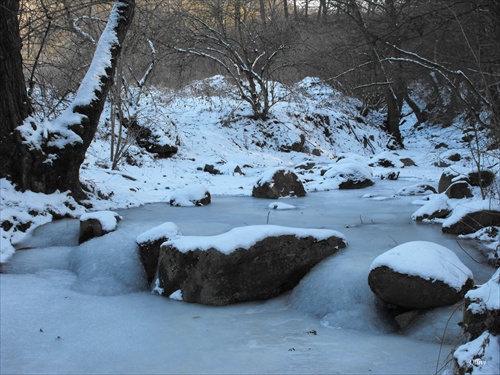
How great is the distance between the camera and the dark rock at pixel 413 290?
9.88 ft

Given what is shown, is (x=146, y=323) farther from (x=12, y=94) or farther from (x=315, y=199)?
(x=315, y=199)

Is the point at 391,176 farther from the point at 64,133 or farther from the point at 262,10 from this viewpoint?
the point at 262,10

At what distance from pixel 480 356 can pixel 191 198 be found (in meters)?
6.27

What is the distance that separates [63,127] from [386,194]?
19.3 feet

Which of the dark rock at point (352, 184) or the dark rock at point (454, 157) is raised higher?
the dark rock at point (454, 157)

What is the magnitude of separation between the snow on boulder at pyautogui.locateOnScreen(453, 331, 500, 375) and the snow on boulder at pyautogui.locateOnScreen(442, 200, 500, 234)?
3344 mm

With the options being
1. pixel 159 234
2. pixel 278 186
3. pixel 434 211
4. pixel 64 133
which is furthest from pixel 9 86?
pixel 434 211

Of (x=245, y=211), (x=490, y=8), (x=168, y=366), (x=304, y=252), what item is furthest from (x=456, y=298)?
(x=245, y=211)

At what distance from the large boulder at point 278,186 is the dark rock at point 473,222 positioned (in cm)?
387

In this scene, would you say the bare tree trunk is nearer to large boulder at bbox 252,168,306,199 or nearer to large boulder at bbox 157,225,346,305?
large boulder at bbox 252,168,306,199

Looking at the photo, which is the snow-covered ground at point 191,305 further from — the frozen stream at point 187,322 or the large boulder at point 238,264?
the large boulder at point 238,264

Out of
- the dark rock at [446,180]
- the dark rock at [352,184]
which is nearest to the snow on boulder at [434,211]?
the dark rock at [446,180]

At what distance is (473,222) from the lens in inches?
194

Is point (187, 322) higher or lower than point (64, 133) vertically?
lower
